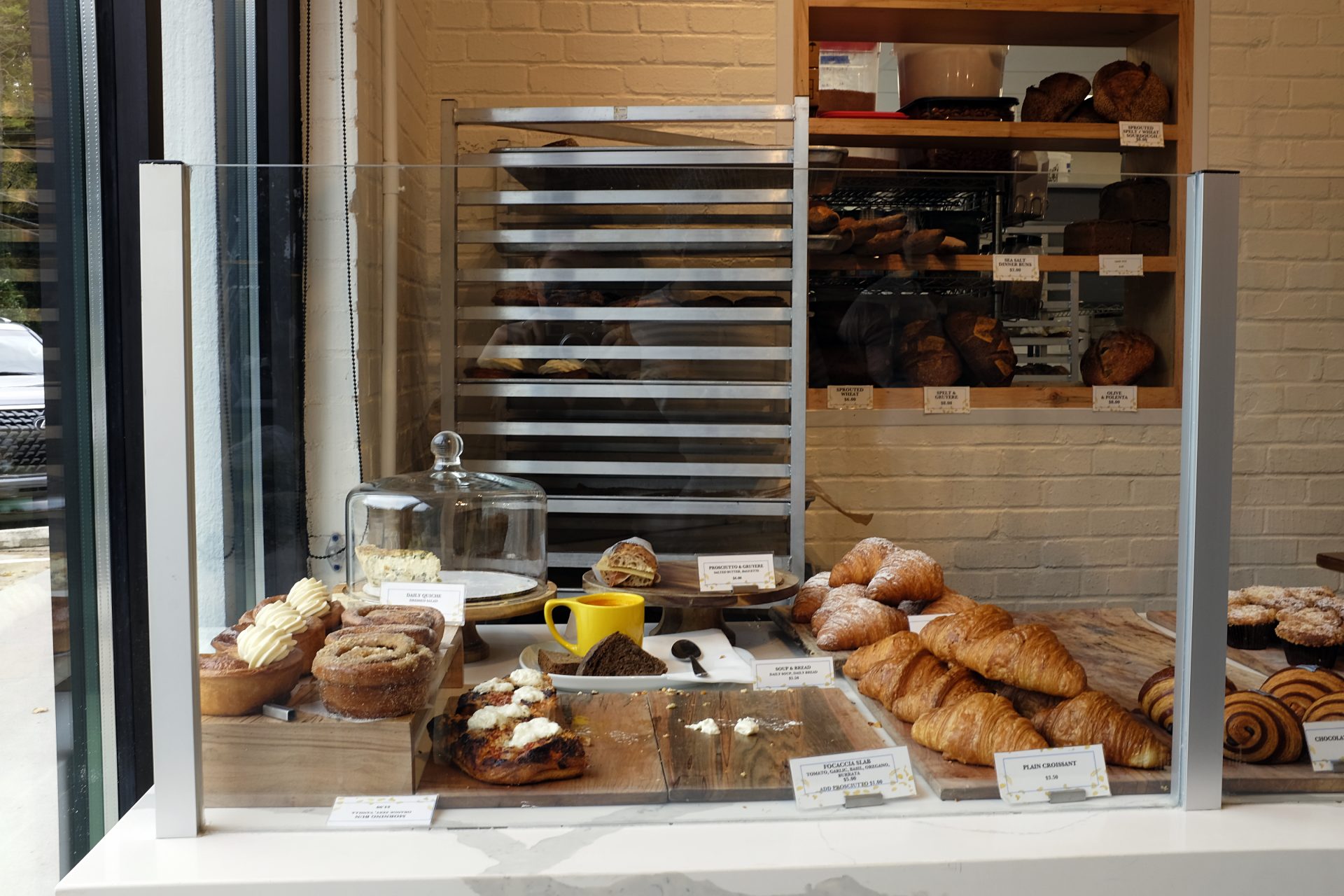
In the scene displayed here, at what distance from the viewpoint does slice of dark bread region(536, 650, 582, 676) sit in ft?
4.33

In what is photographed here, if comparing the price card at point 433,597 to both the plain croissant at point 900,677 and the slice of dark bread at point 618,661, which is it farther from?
the plain croissant at point 900,677

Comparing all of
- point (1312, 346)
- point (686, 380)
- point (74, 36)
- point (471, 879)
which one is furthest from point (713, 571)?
point (74, 36)

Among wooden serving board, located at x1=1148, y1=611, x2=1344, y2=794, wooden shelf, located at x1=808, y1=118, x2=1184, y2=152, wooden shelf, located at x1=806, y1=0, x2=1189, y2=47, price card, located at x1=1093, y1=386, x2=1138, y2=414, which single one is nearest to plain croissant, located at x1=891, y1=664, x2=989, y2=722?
wooden serving board, located at x1=1148, y1=611, x2=1344, y2=794

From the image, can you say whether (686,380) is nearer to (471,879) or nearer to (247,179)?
(247,179)

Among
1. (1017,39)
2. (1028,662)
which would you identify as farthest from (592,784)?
(1017,39)

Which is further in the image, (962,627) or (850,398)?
(850,398)

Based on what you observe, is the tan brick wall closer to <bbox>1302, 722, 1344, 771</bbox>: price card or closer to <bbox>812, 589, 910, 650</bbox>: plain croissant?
<bbox>1302, 722, 1344, 771</bbox>: price card

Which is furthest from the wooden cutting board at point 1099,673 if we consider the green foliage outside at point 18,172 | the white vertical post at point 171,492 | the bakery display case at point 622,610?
the green foliage outside at point 18,172

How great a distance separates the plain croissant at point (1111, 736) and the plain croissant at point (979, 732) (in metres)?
0.03

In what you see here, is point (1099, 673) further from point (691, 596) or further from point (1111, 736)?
point (691, 596)

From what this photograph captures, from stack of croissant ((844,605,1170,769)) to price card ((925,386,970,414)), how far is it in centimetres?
23

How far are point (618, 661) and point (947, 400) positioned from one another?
508 millimetres

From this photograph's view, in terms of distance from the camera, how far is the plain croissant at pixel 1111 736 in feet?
3.58

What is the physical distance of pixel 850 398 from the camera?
1.34 meters
